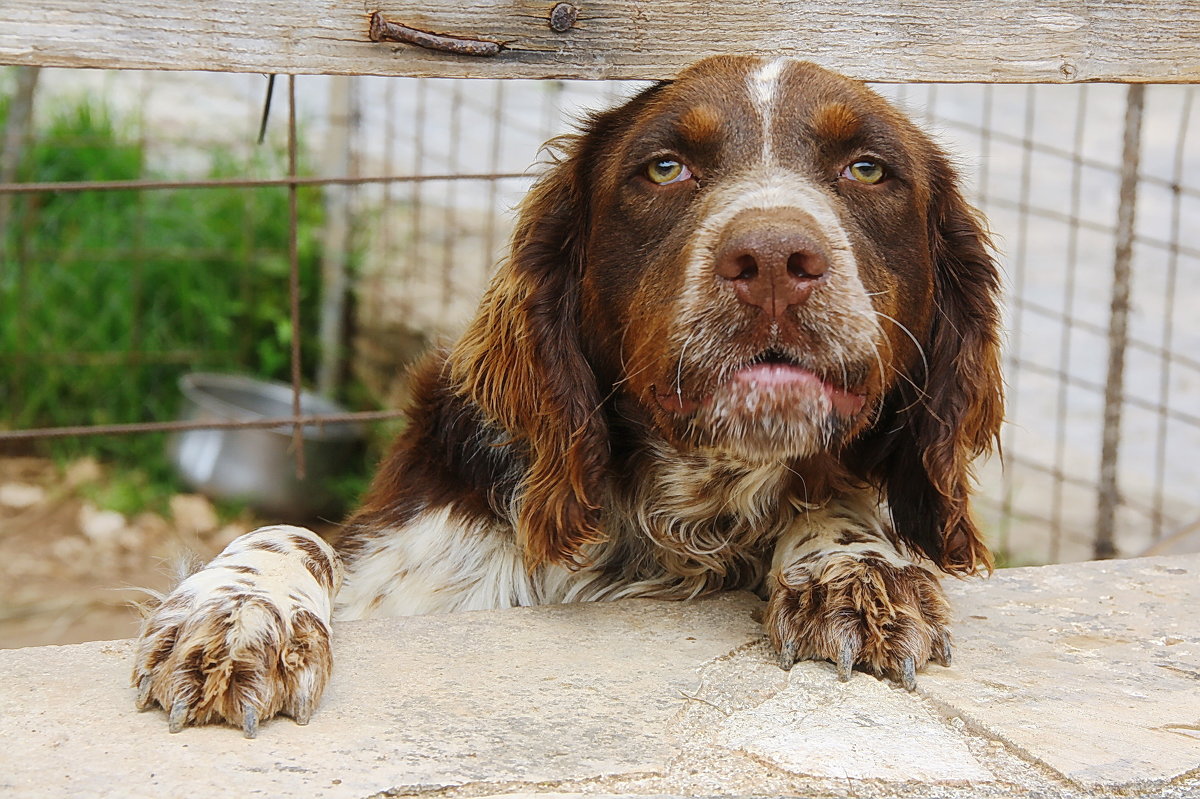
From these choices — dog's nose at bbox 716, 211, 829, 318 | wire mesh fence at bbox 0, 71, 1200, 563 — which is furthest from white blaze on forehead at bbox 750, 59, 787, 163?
wire mesh fence at bbox 0, 71, 1200, 563

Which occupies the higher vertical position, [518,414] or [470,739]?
[518,414]

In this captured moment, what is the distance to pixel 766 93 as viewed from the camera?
2.54 meters

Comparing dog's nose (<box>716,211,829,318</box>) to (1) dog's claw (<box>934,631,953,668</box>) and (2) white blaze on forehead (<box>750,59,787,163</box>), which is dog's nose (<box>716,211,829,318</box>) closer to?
(2) white blaze on forehead (<box>750,59,787,163</box>)

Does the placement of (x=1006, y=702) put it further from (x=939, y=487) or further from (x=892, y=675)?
(x=939, y=487)

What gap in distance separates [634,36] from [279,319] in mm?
4081

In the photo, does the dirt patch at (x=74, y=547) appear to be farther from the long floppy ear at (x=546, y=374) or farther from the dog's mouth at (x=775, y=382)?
the dog's mouth at (x=775, y=382)

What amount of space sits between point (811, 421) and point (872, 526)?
1.72 feet

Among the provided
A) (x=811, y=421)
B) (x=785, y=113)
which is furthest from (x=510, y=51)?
(x=811, y=421)

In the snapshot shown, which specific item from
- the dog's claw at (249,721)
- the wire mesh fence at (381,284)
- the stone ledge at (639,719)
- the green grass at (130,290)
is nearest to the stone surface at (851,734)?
the stone ledge at (639,719)

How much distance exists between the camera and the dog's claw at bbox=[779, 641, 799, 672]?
230 centimetres

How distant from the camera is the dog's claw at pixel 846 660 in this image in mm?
2232

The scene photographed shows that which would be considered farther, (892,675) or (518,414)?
(518,414)

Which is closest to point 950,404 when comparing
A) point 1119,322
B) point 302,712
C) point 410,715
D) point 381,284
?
point 410,715

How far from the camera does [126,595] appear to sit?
518 cm
